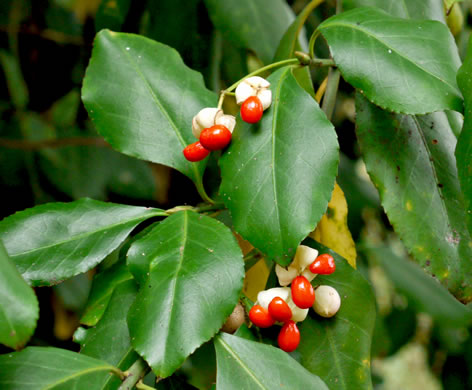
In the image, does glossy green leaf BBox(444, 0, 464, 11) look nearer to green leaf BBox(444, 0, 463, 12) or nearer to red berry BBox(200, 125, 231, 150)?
green leaf BBox(444, 0, 463, 12)

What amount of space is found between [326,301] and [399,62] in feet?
0.82

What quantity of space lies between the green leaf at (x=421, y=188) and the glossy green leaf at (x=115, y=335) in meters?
0.30

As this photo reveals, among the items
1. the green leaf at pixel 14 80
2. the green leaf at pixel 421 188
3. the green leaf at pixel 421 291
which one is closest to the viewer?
the green leaf at pixel 421 188

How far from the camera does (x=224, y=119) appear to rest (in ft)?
2.01

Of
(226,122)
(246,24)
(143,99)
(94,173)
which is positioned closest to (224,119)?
(226,122)

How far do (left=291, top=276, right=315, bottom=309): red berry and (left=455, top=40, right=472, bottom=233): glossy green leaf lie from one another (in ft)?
0.52

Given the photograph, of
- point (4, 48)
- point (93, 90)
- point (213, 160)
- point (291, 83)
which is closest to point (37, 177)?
point (4, 48)

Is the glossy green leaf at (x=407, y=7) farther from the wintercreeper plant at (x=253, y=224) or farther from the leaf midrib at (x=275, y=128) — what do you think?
the leaf midrib at (x=275, y=128)

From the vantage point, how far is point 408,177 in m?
0.67

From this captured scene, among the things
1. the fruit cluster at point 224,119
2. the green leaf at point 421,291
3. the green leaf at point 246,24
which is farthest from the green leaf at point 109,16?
the green leaf at point 421,291

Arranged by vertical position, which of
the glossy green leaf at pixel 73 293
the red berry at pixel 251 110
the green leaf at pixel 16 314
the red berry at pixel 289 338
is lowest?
the glossy green leaf at pixel 73 293

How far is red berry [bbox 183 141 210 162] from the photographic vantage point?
2.02 ft

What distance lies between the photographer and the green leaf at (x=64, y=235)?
1.91 ft

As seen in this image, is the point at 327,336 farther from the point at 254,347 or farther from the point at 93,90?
the point at 93,90
